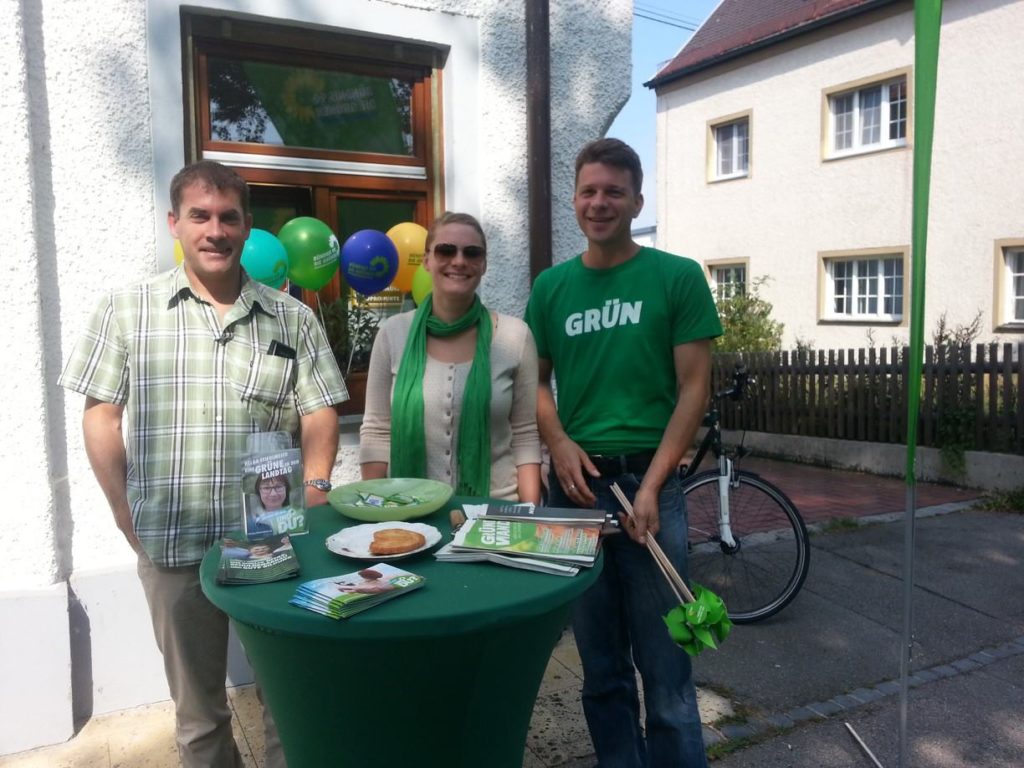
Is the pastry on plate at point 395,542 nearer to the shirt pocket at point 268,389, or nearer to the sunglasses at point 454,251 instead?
the shirt pocket at point 268,389

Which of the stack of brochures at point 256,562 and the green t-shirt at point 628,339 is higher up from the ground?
the green t-shirt at point 628,339

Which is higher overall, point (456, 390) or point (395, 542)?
point (456, 390)

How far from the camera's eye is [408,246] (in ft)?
12.5

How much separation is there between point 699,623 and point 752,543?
104 inches

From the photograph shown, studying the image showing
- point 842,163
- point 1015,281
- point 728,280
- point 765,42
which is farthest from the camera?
point 728,280

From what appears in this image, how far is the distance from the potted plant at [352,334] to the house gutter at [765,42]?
41.1 ft

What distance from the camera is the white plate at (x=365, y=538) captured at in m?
1.79

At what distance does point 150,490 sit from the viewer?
2.18m

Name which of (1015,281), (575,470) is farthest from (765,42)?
(575,470)

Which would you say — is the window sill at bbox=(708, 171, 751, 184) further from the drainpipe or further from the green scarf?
the green scarf

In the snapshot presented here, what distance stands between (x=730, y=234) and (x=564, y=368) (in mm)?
14783

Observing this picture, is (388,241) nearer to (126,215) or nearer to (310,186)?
(310,186)

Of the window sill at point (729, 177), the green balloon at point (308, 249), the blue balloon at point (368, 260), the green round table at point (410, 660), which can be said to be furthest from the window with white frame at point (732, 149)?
the green round table at point (410, 660)

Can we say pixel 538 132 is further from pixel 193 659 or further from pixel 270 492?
pixel 193 659
